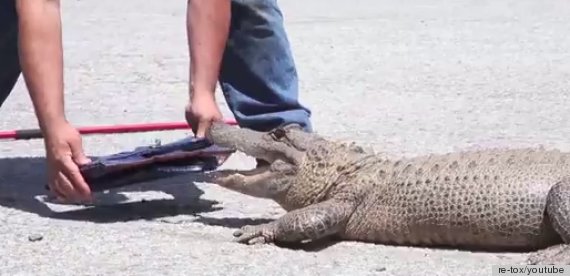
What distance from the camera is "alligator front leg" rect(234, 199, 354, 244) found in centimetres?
470

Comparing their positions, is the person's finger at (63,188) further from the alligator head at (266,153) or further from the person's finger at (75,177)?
the alligator head at (266,153)

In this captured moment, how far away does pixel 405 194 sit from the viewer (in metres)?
4.80

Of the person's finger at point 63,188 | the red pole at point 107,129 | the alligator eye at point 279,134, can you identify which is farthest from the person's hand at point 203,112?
the red pole at point 107,129

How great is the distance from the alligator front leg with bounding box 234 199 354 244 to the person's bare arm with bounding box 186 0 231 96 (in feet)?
2.34

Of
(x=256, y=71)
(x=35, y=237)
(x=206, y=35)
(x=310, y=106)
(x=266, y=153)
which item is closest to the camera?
(x=35, y=237)

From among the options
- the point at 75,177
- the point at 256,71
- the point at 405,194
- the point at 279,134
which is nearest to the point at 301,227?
the point at 405,194

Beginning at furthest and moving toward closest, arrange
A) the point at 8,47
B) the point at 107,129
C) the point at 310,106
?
the point at 310,106 → the point at 107,129 → the point at 8,47

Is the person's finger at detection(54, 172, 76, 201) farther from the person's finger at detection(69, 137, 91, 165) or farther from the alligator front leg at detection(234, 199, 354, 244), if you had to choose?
the alligator front leg at detection(234, 199, 354, 244)

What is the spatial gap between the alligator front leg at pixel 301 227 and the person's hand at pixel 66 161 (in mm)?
621

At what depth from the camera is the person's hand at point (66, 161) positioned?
15.6 feet

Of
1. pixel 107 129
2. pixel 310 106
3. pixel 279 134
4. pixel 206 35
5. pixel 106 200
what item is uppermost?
pixel 206 35

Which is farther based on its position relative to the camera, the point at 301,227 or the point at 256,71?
the point at 256,71

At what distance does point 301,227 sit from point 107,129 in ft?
7.63

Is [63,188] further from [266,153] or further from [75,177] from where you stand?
[266,153]
